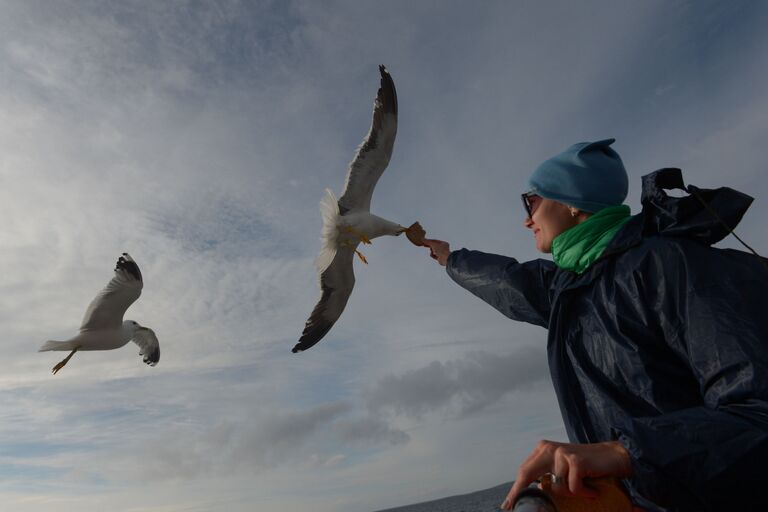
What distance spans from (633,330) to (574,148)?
0.91 m

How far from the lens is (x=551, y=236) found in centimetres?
237

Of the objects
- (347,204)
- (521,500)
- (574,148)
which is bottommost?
(521,500)

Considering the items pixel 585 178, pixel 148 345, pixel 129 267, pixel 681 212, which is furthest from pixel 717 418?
pixel 148 345

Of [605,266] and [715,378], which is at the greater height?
[605,266]

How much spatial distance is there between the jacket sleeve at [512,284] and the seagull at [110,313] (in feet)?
41.8

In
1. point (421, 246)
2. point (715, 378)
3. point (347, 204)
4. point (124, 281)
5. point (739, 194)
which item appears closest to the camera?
point (715, 378)

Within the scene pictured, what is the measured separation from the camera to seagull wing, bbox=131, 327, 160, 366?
1775 cm

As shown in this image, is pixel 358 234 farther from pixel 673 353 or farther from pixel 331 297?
pixel 673 353

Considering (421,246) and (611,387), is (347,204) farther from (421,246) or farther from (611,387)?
(611,387)

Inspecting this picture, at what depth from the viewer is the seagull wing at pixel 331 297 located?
1020cm

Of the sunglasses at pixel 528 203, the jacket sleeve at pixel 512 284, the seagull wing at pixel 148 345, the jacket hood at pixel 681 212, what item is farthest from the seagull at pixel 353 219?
the seagull wing at pixel 148 345

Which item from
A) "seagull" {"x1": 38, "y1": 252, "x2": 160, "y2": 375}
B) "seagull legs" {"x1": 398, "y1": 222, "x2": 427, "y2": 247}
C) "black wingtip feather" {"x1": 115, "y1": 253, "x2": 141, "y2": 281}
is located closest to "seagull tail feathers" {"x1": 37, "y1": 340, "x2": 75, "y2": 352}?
"seagull" {"x1": 38, "y1": 252, "x2": 160, "y2": 375}

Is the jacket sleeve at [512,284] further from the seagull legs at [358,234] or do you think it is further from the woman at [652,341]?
the seagull legs at [358,234]

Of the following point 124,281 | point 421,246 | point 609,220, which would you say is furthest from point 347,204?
point 609,220
